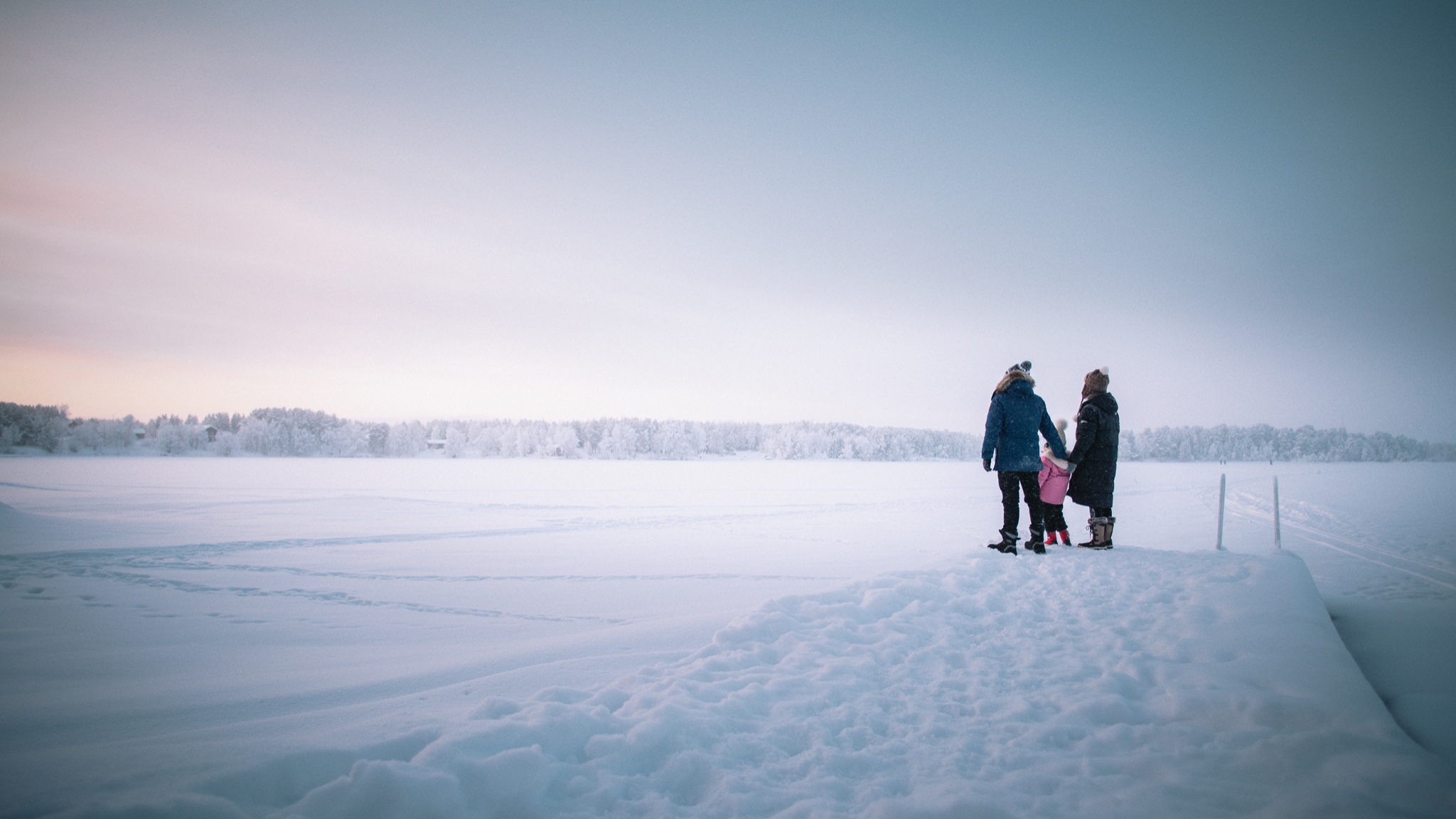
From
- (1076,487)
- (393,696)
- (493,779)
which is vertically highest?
(1076,487)

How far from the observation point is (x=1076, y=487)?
6684 millimetres

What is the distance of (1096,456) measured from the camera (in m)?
6.56

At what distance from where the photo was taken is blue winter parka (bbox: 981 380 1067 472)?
639 cm

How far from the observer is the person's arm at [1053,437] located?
265 inches

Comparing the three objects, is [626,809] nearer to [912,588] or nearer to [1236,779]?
[1236,779]

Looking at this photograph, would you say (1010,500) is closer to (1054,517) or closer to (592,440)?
(1054,517)

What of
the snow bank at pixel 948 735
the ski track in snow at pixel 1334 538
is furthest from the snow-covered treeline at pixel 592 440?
the snow bank at pixel 948 735

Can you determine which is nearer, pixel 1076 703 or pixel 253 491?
pixel 1076 703

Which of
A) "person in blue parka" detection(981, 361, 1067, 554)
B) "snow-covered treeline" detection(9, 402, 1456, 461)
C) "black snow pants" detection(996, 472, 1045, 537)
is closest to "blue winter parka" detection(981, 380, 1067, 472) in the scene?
"person in blue parka" detection(981, 361, 1067, 554)

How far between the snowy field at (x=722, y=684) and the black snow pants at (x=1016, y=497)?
0.50 m

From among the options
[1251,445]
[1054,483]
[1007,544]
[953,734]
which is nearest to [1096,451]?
[1054,483]

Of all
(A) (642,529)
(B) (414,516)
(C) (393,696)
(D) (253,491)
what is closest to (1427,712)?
(C) (393,696)

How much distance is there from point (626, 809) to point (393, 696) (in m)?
1.72

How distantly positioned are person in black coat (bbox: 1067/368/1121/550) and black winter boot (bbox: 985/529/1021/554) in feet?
3.20
